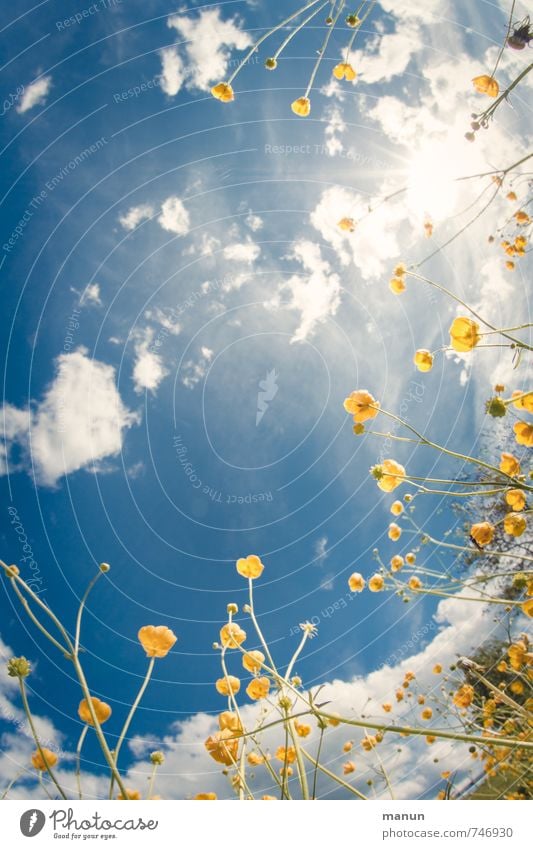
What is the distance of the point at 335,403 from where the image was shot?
6.68 meters

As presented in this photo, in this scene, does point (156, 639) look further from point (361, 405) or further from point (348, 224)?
point (348, 224)

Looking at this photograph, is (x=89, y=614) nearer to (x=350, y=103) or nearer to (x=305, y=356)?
(x=305, y=356)

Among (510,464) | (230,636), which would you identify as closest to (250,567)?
(230,636)

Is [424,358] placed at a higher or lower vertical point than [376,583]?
higher

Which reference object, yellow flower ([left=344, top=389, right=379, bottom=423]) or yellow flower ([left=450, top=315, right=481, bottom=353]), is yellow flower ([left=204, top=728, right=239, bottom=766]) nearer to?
yellow flower ([left=344, top=389, right=379, bottom=423])

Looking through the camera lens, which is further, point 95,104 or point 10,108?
point 95,104

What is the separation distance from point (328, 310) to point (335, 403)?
1464 mm

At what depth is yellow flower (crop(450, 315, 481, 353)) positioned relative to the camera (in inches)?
68.4
